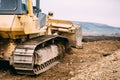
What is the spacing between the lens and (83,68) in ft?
39.6

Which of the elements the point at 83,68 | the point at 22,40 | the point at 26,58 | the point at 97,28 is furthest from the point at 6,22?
the point at 97,28

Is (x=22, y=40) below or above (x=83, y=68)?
above

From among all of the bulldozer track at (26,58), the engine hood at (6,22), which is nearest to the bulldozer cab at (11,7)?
the engine hood at (6,22)

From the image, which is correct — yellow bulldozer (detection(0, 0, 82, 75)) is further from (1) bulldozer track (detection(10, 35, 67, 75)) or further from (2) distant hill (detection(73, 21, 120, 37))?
(2) distant hill (detection(73, 21, 120, 37))

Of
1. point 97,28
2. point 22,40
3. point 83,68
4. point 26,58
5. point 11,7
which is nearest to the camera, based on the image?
point 26,58

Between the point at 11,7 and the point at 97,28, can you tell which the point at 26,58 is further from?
the point at 97,28

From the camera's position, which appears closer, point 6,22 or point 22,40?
point 6,22

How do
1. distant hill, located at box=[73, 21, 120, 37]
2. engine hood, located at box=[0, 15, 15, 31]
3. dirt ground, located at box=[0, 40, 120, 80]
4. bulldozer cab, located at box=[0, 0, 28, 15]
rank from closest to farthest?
dirt ground, located at box=[0, 40, 120, 80], engine hood, located at box=[0, 15, 15, 31], bulldozer cab, located at box=[0, 0, 28, 15], distant hill, located at box=[73, 21, 120, 37]

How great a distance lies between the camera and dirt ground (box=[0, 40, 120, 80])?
9.82 meters

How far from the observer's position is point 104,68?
34.1 ft

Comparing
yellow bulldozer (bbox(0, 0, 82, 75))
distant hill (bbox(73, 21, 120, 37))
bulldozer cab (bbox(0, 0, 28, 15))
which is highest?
bulldozer cab (bbox(0, 0, 28, 15))

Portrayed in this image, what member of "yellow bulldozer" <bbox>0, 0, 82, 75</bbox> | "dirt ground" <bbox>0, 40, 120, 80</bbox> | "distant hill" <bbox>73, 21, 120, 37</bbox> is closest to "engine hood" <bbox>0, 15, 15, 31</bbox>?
"yellow bulldozer" <bbox>0, 0, 82, 75</bbox>

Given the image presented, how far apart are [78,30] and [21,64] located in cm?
486

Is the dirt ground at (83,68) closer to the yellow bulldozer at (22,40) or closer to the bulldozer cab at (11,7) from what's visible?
the yellow bulldozer at (22,40)
